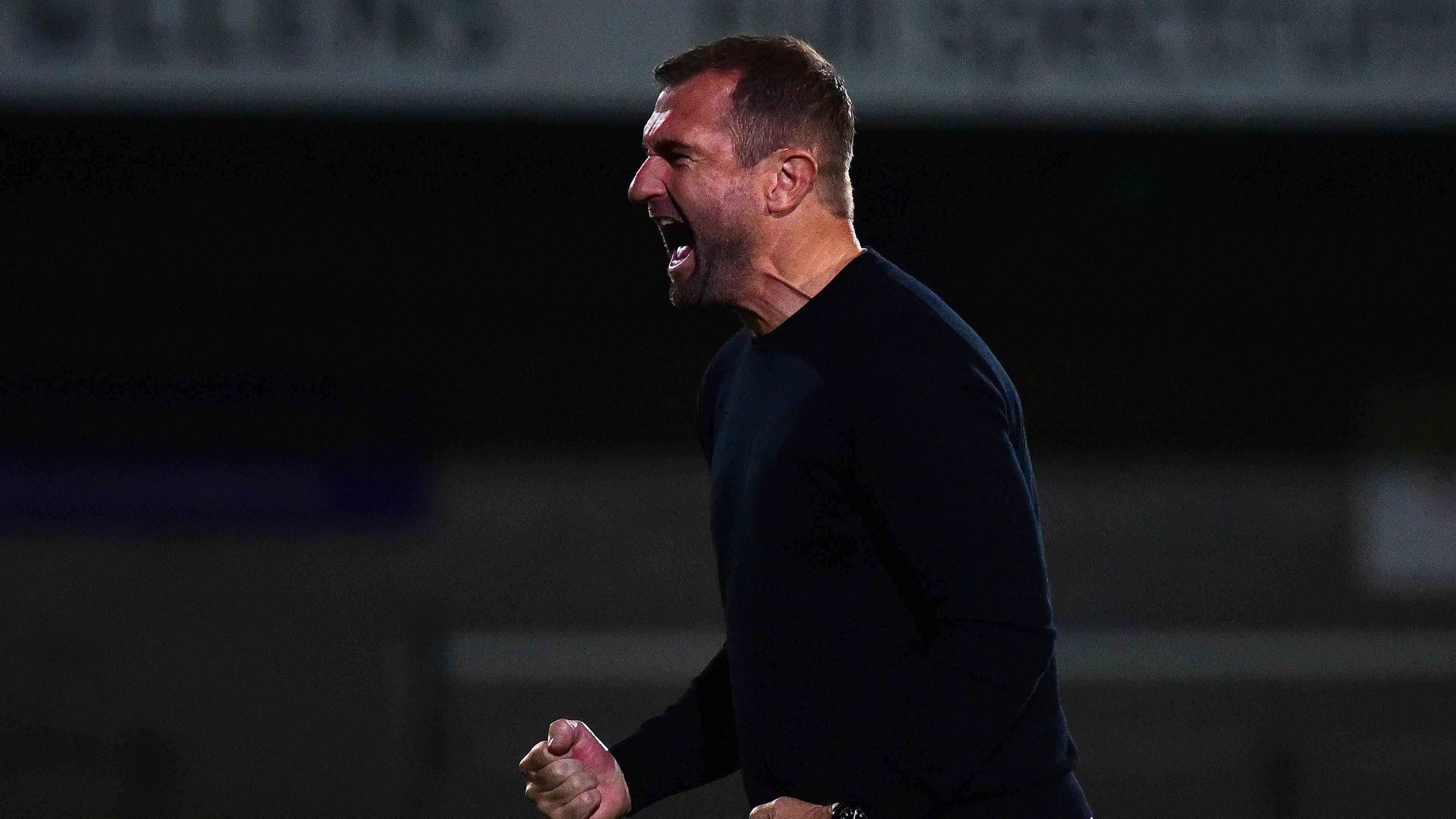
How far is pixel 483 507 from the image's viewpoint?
8023 mm

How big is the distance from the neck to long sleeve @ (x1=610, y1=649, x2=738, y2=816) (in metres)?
0.45

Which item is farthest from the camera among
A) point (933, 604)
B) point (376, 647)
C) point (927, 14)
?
point (376, 647)

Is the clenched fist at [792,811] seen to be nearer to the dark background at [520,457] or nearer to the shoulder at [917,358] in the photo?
the shoulder at [917,358]

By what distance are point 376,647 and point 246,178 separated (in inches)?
90.7

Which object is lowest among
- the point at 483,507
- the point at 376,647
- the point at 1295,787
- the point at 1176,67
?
the point at 1295,787

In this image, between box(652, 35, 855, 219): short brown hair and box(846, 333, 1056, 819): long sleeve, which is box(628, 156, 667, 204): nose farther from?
box(846, 333, 1056, 819): long sleeve

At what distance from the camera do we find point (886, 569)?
162cm

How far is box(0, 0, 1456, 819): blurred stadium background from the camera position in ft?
24.8

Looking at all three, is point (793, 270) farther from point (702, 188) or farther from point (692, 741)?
point (692, 741)

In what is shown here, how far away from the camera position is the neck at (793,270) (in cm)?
177

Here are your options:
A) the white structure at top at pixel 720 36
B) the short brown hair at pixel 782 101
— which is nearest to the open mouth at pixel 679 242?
the short brown hair at pixel 782 101

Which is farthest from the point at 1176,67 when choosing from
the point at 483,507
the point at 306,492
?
the point at 306,492

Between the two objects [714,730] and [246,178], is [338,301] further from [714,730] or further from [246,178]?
[714,730]

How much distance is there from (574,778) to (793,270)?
642 mm
